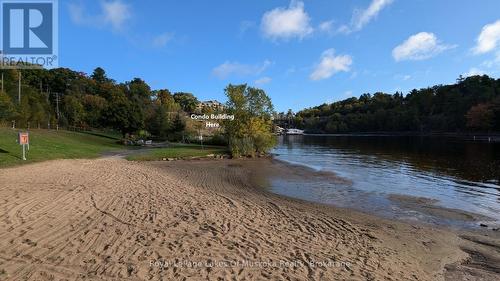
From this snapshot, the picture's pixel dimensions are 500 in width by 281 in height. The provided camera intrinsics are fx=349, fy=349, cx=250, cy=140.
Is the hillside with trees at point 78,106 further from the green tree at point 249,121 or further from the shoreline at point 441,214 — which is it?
the shoreline at point 441,214

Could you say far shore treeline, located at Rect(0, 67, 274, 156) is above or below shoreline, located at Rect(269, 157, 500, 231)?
above

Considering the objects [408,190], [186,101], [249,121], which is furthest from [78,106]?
[408,190]

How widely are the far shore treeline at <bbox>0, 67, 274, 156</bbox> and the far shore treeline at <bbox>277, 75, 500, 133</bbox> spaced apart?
3405 inches

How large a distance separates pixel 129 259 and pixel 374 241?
6.52m

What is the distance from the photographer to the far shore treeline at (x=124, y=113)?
45688 mm

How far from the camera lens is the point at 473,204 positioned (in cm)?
1658

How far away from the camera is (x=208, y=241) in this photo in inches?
332

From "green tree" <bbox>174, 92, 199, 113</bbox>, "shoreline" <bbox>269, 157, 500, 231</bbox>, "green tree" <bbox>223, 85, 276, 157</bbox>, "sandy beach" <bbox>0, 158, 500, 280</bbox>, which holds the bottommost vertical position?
"shoreline" <bbox>269, 157, 500, 231</bbox>

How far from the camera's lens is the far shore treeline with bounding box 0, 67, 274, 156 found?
4569 cm

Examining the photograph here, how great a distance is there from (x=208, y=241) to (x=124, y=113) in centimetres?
6134

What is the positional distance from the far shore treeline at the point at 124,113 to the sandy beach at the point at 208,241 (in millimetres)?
27951

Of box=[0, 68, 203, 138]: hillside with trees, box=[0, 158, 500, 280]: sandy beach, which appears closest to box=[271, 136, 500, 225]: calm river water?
box=[0, 158, 500, 280]: sandy beach

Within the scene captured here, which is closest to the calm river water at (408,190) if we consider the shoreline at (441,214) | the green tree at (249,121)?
the shoreline at (441,214)

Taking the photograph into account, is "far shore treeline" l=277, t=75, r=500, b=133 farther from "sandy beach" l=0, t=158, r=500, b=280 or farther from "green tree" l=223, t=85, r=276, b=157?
"sandy beach" l=0, t=158, r=500, b=280
